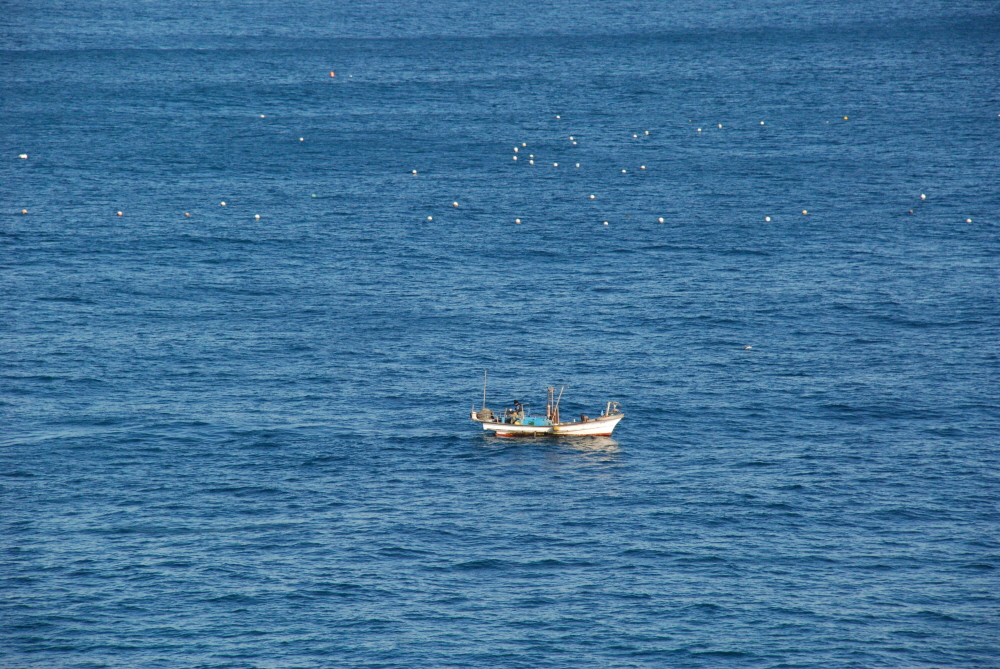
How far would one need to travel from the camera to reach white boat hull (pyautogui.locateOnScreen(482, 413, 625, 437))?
109562 millimetres

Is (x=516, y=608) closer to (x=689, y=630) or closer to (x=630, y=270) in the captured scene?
(x=689, y=630)

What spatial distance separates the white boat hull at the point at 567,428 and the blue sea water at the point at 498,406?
3.47 ft

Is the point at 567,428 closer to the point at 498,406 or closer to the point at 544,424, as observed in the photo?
the point at 544,424

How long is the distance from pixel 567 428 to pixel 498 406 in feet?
29.6

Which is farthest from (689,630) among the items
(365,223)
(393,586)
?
(365,223)

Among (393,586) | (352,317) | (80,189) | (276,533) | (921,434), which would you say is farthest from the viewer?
(80,189)

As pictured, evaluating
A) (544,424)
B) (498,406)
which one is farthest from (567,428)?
(498,406)

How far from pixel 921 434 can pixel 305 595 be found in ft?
183

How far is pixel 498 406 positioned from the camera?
382 ft

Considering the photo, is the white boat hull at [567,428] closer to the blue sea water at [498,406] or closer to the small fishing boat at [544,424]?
the small fishing boat at [544,424]

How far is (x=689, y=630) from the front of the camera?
84188mm

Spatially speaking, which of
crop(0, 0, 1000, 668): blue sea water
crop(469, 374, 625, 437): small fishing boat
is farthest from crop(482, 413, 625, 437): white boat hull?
crop(0, 0, 1000, 668): blue sea water

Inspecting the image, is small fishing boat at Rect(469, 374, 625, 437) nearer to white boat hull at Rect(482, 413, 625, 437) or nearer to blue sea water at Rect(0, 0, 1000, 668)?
white boat hull at Rect(482, 413, 625, 437)

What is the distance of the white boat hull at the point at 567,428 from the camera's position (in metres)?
110
